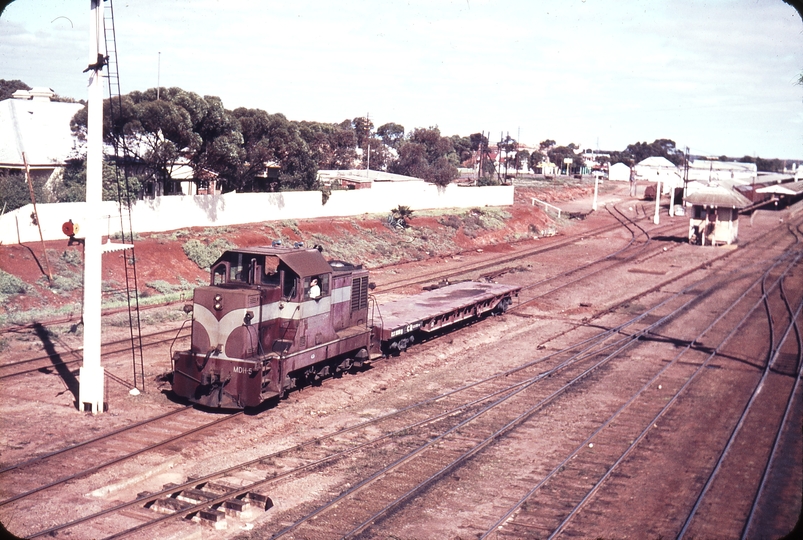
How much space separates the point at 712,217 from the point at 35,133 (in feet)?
149

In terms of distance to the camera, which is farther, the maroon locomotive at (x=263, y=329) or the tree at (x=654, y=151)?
the tree at (x=654, y=151)

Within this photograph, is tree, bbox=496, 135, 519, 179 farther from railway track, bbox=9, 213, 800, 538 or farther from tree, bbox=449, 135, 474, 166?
railway track, bbox=9, 213, 800, 538

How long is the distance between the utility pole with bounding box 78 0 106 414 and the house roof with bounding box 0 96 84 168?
2490cm

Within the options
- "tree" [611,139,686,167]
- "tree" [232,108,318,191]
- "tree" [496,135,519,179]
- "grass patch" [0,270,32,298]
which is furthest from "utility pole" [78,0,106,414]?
"tree" [611,139,686,167]

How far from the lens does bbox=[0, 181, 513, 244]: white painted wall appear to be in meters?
28.7

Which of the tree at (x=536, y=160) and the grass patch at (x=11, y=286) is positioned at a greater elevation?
the tree at (x=536, y=160)

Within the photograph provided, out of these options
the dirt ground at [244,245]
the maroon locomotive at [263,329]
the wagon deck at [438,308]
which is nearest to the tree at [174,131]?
the dirt ground at [244,245]

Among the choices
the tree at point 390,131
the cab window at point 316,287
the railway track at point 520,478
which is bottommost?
the railway track at point 520,478

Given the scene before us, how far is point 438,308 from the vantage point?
21.9 metres

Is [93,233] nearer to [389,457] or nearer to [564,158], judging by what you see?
[389,457]

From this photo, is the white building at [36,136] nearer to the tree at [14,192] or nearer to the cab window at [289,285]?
the tree at [14,192]

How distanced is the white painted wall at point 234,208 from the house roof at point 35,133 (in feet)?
24.1

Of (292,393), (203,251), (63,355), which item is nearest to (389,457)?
(292,393)

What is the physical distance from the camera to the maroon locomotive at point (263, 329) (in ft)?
46.7
